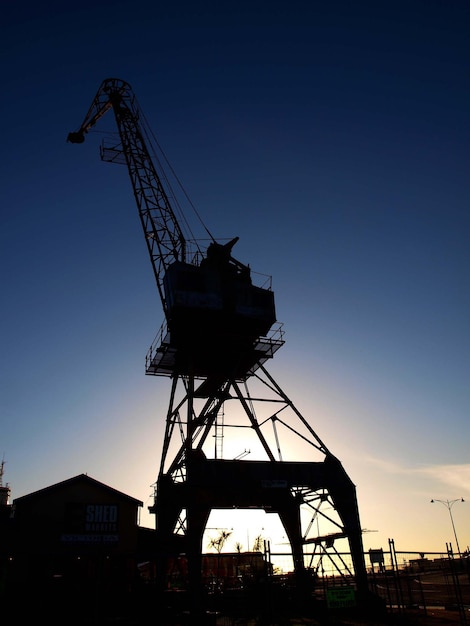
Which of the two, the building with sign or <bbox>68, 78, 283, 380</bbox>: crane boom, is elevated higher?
<bbox>68, 78, 283, 380</bbox>: crane boom

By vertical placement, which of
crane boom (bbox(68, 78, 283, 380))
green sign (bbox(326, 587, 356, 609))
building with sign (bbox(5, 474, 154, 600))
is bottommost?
green sign (bbox(326, 587, 356, 609))

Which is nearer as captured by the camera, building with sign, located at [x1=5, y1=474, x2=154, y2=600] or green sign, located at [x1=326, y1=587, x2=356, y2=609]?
green sign, located at [x1=326, y1=587, x2=356, y2=609]

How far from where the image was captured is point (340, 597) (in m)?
18.0

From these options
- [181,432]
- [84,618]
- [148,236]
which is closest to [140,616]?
[84,618]

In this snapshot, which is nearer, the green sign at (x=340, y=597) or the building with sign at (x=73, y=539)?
the green sign at (x=340, y=597)

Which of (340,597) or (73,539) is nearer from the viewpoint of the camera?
(340,597)

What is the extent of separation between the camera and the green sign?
1784 centimetres

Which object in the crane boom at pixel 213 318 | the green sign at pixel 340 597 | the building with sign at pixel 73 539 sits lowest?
the green sign at pixel 340 597

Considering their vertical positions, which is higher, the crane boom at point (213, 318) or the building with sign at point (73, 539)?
the crane boom at point (213, 318)

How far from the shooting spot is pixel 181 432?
34688 mm

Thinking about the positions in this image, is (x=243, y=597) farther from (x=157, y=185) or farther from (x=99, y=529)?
(x=157, y=185)

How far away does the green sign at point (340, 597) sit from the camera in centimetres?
1784

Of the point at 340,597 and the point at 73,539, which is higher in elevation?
the point at 73,539

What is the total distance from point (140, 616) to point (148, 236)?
25.6 meters
